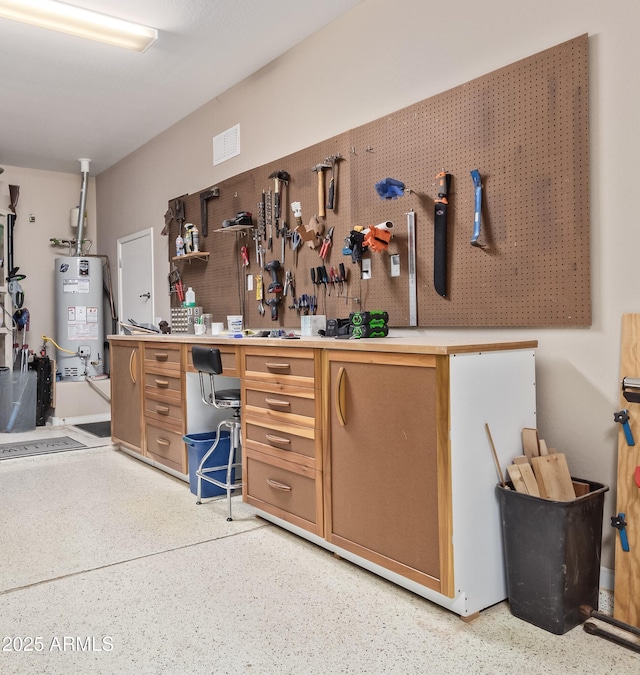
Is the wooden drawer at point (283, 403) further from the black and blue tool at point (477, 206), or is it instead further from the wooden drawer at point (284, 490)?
the black and blue tool at point (477, 206)

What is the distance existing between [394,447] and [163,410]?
A: 84.1 inches

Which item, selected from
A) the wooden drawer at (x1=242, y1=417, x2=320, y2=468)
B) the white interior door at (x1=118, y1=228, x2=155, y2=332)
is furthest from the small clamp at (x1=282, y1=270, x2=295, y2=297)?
the white interior door at (x1=118, y1=228, x2=155, y2=332)

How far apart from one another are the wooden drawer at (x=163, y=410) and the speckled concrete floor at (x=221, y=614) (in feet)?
2.48

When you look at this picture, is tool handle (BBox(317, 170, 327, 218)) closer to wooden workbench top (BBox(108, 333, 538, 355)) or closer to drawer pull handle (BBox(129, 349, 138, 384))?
wooden workbench top (BBox(108, 333, 538, 355))

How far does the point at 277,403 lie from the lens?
2607 mm

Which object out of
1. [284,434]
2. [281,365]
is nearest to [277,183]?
[281,365]

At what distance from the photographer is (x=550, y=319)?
7.21ft

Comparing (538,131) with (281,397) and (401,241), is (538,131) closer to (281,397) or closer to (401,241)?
(401,241)

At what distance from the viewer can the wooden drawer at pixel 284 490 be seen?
2.43m

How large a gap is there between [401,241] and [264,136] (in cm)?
166

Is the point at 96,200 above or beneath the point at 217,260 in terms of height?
above

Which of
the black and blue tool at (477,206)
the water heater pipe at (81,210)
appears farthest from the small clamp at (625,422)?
the water heater pipe at (81,210)

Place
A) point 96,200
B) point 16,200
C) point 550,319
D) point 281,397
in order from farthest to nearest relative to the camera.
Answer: point 96,200 < point 16,200 < point 281,397 < point 550,319

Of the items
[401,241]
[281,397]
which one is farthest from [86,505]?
[401,241]
